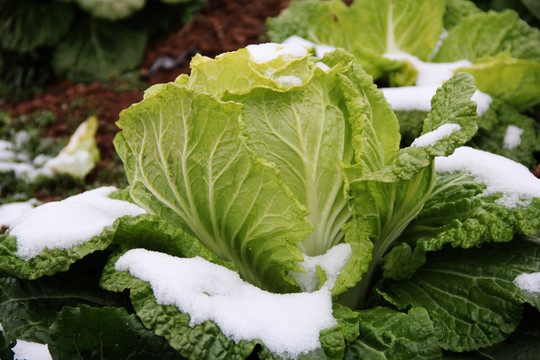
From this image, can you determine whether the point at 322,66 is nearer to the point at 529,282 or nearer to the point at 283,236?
the point at 283,236

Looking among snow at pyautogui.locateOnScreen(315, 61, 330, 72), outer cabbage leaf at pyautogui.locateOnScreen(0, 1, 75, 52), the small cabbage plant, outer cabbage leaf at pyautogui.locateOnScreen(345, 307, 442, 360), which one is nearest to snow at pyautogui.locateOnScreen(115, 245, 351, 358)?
the small cabbage plant

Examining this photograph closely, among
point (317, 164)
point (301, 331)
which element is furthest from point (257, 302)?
point (317, 164)

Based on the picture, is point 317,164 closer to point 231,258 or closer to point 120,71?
point 231,258

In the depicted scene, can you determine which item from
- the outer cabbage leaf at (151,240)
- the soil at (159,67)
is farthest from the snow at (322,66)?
the soil at (159,67)

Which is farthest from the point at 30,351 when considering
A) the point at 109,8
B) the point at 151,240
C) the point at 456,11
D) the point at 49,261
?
the point at 109,8

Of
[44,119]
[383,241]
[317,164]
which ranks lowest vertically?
[44,119]

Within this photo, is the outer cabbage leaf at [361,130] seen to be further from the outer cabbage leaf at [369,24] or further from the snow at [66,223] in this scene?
the outer cabbage leaf at [369,24]

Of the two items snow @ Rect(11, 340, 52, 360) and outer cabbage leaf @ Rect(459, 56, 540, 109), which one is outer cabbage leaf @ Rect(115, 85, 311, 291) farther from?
outer cabbage leaf @ Rect(459, 56, 540, 109)

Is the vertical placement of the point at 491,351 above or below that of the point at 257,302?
below
